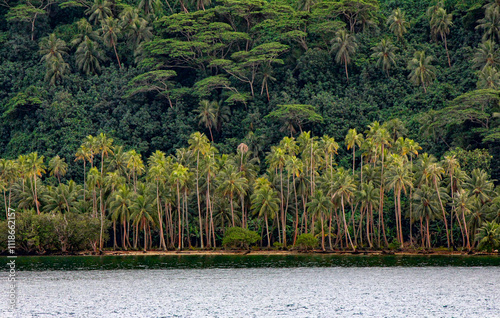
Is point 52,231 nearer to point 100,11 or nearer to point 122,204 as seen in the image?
point 122,204

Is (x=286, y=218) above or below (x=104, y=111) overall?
below

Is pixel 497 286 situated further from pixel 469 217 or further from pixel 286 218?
pixel 286 218

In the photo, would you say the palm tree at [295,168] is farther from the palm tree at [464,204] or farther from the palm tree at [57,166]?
the palm tree at [57,166]

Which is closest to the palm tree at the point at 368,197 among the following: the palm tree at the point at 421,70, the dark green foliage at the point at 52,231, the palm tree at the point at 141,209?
the palm tree at the point at 141,209

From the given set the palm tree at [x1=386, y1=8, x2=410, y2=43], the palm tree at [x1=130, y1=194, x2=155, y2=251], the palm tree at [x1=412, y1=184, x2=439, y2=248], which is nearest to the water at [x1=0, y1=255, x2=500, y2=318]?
the palm tree at [x1=412, y1=184, x2=439, y2=248]

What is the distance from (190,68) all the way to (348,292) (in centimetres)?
9558

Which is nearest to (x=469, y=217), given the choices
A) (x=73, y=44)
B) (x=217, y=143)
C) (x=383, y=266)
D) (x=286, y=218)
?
(x=383, y=266)

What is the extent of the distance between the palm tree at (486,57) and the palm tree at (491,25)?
532cm

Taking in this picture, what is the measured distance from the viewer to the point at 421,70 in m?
140

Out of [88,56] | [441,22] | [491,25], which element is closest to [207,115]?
[88,56]

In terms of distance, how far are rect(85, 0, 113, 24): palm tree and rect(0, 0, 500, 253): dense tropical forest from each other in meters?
0.43

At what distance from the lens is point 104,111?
15075cm

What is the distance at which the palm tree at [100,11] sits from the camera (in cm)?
16225

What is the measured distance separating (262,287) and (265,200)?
3518 cm
